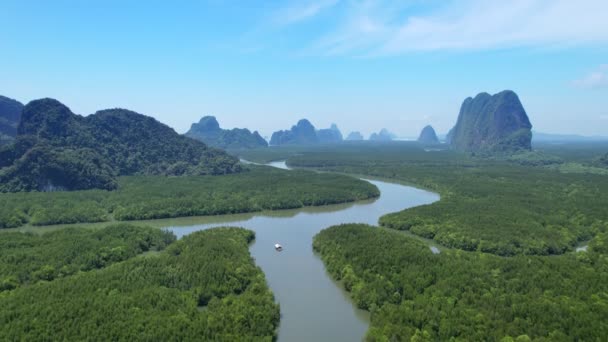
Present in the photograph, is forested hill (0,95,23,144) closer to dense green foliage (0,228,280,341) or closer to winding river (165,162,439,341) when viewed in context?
winding river (165,162,439,341)

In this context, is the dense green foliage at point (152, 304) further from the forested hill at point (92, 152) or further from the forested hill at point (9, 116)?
the forested hill at point (9, 116)

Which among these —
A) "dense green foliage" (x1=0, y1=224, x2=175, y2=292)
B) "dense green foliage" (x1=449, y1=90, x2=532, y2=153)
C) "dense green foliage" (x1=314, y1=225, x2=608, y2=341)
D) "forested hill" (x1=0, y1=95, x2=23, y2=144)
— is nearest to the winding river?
"dense green foliage" (x1=314, y1=225, x2=608, y2=341)

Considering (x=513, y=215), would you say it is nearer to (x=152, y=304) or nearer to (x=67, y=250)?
(x=152, y=304)

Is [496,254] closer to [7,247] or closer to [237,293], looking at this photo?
[237,293]

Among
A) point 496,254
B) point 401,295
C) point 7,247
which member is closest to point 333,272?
point 401,295

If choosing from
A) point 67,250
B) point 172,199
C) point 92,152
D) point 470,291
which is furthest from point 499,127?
point 67,250

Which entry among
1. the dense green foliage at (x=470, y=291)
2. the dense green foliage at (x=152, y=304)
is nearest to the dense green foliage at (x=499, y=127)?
the dense green foliage at (x=470, y=291)
